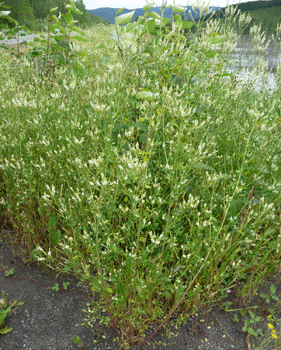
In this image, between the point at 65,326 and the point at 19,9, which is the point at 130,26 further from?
the point at 19,9

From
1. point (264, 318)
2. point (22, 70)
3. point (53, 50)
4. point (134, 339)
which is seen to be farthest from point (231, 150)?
point (53, 50)

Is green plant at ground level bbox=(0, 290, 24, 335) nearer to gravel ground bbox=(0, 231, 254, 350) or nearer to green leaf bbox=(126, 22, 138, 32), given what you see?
gravel ground bbox=(0, 231, 254, 350)

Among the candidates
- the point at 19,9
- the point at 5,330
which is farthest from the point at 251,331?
the point at 19,9

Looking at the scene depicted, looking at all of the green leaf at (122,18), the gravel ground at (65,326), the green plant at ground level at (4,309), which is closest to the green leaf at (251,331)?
the gravel ground at (65,326)

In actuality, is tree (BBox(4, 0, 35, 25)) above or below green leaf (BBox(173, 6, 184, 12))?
above

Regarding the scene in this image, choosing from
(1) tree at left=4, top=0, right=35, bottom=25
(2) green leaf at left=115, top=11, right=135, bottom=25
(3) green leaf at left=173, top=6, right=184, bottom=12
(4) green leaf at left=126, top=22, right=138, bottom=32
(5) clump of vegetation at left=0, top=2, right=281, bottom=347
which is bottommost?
(5) clump of vegetation at left=0, top=2, right=281, bottom=347

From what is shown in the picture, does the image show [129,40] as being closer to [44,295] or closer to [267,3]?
[44,295]

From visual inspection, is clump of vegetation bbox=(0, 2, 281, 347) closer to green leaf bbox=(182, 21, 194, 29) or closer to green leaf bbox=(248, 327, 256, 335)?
green leaf bbox=(182, 21, 194, 29)

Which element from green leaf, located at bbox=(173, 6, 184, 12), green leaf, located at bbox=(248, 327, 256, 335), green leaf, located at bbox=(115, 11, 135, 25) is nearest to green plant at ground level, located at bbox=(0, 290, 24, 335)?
green leaf, located at bbox=(248, 327, 256, 335)

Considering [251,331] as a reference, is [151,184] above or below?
above

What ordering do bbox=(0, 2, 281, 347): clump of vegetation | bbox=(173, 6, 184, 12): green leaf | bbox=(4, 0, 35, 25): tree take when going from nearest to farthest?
bbox=(0, 2, 281, 347): clump of vegetation, bbox=(173, 6, 184, 12): green leaf, bbox=(4, 0, 35, 25): tree

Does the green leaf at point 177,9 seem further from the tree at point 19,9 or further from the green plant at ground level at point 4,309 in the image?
the tree at point 19,9

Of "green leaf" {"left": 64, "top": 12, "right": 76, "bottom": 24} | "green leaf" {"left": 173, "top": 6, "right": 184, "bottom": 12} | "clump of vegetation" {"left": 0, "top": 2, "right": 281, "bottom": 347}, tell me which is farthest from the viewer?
"green leaf" {"left": 64, "top": 12, "right": 76, "bottom": 24}

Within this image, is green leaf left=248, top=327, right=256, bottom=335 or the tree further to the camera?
the tree
